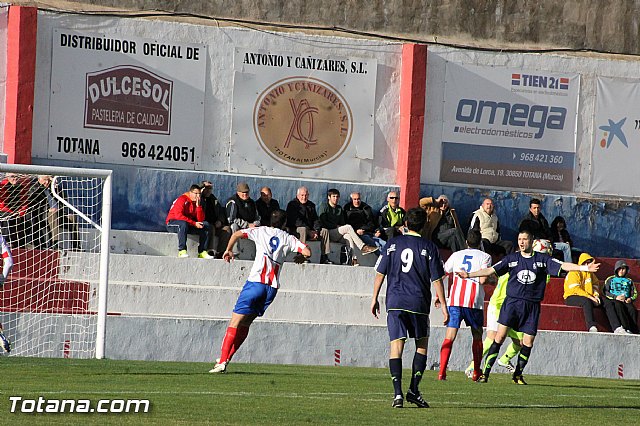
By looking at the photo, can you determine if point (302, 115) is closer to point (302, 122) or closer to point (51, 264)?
point (302, 122)

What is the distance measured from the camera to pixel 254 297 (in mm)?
14391

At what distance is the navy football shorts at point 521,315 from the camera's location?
1532 centimetres

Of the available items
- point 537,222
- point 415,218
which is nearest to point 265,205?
point 537,222

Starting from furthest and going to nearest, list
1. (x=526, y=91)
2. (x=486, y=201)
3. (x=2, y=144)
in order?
(x=526, y=91) → (x=486, y=201) → (x=2, y=144)

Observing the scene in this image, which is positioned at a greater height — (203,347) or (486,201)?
(486,201)

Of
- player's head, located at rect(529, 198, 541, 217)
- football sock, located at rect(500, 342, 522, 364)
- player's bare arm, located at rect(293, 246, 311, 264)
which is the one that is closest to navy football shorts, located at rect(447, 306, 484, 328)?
football sock, located at rect(500, 342, 522, 364)

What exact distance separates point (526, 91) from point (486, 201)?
3112 mm

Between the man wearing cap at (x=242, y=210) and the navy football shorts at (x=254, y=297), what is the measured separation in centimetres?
686

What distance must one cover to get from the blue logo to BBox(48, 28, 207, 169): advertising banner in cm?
823

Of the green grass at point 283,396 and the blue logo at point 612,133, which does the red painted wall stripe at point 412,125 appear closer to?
the blue logo at point 612,133

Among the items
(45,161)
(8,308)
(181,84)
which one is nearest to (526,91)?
(181,84)

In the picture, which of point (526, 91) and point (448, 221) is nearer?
point (448, 221)

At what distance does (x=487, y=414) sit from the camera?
10.8 m

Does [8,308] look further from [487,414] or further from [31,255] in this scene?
[487,414]
